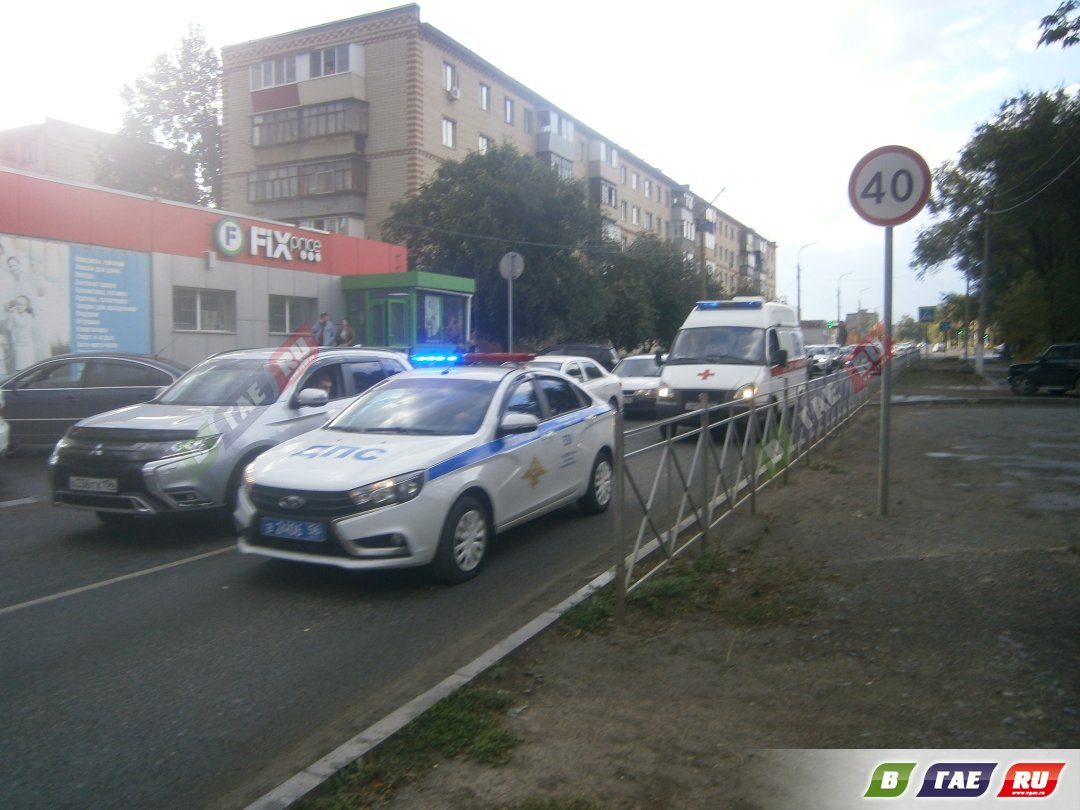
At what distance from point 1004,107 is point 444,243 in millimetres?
26441

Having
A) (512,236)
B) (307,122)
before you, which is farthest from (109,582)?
(307,122)

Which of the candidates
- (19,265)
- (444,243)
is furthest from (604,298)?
(19,265)

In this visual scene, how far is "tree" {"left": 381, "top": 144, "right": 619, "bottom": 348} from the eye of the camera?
30125mm

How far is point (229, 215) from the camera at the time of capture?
22250 mm

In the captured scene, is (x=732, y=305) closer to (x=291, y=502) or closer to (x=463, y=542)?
(x=463, y=542)

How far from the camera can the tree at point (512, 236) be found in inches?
1186

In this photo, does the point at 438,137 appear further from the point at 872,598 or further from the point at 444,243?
the point at 872,598

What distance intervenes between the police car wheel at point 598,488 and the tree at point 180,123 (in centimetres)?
4399

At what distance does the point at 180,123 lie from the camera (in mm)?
48062

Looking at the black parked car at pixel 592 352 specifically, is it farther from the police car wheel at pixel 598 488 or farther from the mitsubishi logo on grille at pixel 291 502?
the mitsubishi logo on grille at pixel 291 502

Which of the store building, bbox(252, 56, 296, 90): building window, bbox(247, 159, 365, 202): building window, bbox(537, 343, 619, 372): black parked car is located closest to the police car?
the store building

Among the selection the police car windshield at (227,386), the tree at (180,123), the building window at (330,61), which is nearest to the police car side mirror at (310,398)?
the police car windshield at (227,386)

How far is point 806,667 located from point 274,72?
41.2 m

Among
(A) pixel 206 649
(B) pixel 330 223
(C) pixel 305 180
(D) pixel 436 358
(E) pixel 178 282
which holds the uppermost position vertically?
(C) pixel 305 180
